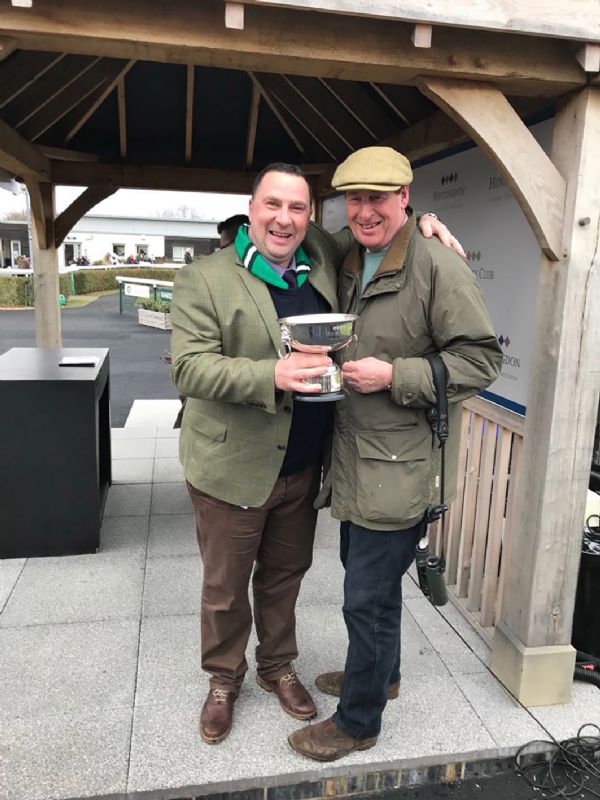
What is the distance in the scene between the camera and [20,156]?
189 inches

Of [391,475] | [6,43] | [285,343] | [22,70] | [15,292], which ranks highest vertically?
[22,70]

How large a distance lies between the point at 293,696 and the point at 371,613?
0.71 m

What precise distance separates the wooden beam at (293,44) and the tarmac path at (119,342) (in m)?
5.95

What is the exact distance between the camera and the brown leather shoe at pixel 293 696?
2668 mm

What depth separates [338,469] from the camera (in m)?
2.31

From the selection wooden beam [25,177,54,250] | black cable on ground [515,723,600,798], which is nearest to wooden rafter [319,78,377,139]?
wooden beam [25,177,54,250]

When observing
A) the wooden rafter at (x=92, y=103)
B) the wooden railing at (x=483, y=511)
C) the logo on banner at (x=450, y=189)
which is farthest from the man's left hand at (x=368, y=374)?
the wooden rafter at (x=92, y=103)

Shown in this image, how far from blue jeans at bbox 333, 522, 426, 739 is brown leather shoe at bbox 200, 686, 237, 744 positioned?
467 mm

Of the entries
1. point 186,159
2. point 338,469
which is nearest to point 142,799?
point 338,469

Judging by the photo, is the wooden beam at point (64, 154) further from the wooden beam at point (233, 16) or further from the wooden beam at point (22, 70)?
the wooden beam at point (233, 16)

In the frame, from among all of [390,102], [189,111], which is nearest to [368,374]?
[390,102]

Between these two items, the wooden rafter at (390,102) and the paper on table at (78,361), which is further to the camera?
the paper on table at (78,361)

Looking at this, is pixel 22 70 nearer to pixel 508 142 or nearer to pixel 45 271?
pixel 45 271

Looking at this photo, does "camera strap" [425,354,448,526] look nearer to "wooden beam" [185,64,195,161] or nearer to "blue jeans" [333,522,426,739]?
"blue jeans" [333,522,426,739]
